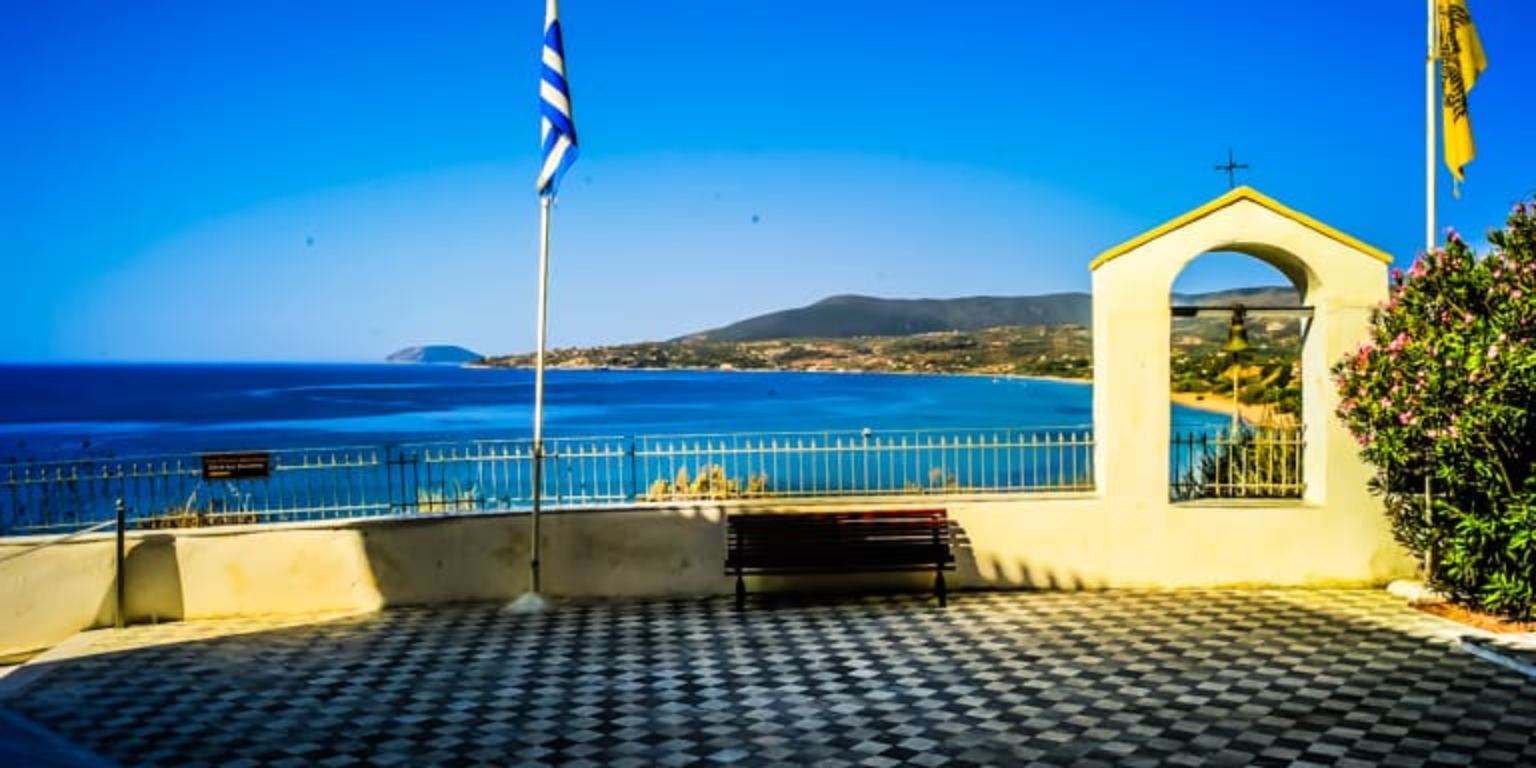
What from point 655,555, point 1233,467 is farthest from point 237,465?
point 1233,467

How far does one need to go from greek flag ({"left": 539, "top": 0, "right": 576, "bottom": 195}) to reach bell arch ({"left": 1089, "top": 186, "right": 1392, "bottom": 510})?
545 cm

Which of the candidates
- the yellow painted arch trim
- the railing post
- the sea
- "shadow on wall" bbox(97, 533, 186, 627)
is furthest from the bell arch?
the sea

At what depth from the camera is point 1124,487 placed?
10.8 meters

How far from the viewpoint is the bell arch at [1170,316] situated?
10.7 m

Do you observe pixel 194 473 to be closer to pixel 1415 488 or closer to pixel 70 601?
pixel 70 601

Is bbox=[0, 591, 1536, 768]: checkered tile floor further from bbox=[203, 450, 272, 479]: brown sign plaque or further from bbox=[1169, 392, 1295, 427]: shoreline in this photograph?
bbox=[1169, 392, 1295, 427]: shoreline

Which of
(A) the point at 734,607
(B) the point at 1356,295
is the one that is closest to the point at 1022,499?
(A) the point at 734,607

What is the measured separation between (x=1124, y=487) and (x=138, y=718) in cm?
863

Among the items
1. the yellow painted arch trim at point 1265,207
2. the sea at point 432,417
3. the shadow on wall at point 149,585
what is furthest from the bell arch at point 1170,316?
the sea at point 432,417

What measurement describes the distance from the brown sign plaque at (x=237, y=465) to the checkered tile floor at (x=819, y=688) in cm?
142

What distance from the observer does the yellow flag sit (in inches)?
418

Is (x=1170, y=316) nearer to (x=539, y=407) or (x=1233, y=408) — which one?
(x=1233, y=408)

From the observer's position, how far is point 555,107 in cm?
1039

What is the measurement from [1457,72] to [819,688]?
8.84 metres
